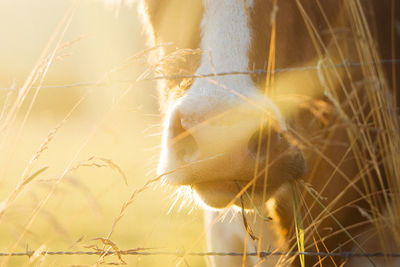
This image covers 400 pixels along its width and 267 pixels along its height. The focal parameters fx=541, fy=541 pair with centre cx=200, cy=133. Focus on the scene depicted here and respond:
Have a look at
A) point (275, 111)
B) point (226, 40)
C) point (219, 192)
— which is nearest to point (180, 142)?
point (219, 192)

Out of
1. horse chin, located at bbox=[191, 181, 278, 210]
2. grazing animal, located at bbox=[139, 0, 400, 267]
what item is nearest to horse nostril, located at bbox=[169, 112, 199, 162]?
grazing animal, located at bbox=[139, 0, 400, 267]

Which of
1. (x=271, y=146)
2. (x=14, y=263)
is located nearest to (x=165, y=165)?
(x=271, y=146)

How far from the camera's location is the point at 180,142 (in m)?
1.82

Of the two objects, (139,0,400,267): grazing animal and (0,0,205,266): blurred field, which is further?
(139,0,400,267): grazing animal

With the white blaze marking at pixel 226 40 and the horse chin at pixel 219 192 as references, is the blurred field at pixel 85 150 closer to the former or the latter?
the horse chin at pixel 219 192

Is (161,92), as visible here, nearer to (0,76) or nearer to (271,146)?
(271,146)

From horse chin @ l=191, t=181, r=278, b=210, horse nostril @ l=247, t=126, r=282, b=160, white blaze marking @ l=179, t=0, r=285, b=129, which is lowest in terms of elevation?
horse chin @ l=191, t=181, r=278, b=210

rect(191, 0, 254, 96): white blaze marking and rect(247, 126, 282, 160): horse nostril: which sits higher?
rect(191, 0, 254, 96): white blaze marking

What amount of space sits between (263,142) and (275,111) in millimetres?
109

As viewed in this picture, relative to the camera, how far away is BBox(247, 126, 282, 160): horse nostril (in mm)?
1740

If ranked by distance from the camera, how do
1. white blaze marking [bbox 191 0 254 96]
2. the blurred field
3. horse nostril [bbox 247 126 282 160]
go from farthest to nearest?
white blaze marking [bbox 191 0 254 96], horse nostril [bbox 247 126 282 160], the blurred field

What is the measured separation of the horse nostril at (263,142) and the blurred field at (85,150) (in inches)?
13.6

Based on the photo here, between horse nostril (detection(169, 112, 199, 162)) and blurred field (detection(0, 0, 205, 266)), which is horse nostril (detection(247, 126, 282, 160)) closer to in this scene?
horse nostril (detection(169, 112, 199, 162))

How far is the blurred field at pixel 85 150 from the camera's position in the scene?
1359mm
